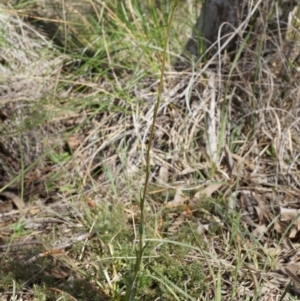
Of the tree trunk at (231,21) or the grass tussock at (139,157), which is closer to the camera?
the grass tussock at (139,157)

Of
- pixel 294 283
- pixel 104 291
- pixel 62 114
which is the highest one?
pixel 62 114

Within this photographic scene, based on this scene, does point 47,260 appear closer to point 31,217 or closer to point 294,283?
point 31,217

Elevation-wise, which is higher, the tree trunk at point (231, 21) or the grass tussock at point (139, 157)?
the tree trunk at point (231, 21)

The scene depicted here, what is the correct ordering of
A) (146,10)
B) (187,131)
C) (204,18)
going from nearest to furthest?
(187,131) → (204,18) → (146,10)

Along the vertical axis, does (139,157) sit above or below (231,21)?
below

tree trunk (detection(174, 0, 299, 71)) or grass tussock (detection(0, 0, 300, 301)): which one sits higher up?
tree trunk (detection(174, 0, 299, 71))

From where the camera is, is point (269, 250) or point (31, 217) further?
point (31, 217)

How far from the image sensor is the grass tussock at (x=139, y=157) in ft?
9.11

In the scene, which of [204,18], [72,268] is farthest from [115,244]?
[204,18]

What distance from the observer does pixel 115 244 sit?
2.90 meters

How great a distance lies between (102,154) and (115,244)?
0.76m

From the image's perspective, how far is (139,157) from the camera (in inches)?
135

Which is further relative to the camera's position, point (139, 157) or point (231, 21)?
point (231, 21)

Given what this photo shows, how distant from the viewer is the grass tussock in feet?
9.11
